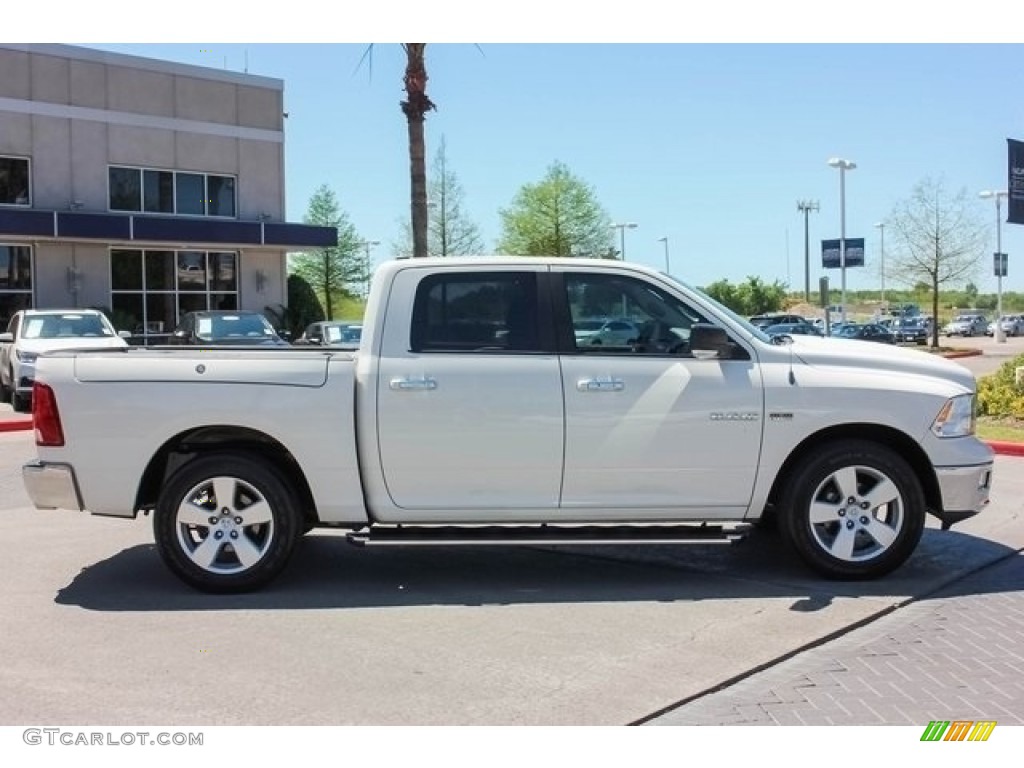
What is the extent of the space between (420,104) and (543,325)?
12.4m

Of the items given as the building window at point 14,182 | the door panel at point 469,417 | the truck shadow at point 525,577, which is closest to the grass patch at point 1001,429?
the truck shadow at point 525,577

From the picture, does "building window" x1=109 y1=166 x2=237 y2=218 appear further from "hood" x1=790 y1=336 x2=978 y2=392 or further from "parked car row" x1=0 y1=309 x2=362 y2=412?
"hood" x1=790 y1=336 x2=978 y2=392

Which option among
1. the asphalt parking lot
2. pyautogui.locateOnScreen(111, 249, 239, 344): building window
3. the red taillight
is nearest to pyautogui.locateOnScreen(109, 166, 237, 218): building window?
pyautogui.locateOnScreen(111, 249, 239, 344): building window

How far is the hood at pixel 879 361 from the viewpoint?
6387 millimetres

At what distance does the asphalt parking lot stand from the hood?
49.1 inches

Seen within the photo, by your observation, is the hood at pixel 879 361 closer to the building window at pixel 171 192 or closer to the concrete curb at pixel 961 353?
the building window at pixel 171 192

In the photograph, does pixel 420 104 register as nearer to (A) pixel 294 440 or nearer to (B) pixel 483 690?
(A) pixel 294 440

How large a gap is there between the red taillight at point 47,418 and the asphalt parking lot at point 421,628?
941mm

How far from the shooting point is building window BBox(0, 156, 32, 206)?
27.5 meters

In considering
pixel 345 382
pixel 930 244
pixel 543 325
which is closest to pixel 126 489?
pixel 345 382

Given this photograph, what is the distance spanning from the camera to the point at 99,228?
2730cm

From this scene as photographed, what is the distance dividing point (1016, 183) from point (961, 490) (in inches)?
618

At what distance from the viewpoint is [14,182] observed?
2775 cm

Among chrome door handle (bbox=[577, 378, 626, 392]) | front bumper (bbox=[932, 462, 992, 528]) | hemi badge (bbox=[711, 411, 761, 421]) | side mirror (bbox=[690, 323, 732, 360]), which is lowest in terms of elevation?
front bumper (bbox=[932, 462, 992, 528])
